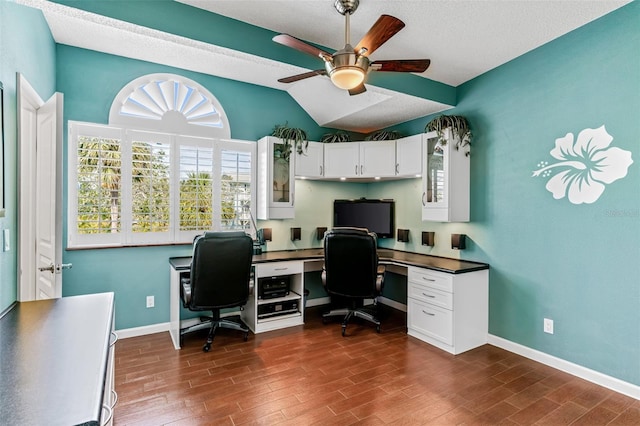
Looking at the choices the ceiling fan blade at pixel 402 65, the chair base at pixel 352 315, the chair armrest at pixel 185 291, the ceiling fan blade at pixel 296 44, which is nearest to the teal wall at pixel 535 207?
the chair armrest at pixel 185 291

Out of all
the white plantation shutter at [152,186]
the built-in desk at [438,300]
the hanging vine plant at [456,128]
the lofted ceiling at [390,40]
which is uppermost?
the lofted ceiling at [390,40]

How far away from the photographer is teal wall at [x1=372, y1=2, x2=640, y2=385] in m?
2.45

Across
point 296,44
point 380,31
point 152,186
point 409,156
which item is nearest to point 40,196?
point 152,186

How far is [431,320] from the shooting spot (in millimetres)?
3346

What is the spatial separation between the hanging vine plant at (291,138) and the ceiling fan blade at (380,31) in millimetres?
2005

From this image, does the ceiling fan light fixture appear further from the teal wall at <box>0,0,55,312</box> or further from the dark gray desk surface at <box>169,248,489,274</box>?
the dark gray desk surface at <box>169,248,489,274</box>

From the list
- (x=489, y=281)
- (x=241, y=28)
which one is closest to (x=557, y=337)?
(x=489, y=281)

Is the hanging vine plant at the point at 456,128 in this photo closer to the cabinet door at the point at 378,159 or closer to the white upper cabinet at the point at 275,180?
the cabinet door at the point at 378,159

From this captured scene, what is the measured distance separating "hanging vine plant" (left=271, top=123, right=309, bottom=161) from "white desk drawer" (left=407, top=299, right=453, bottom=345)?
2267 mm

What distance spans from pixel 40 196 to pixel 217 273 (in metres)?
1.46

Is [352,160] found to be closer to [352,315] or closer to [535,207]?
[352,315]

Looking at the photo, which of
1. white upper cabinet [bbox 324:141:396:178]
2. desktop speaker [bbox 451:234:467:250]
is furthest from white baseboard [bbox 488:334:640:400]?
white upper cabinet [bbox 324:141:396:178]

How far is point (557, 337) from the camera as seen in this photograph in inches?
112

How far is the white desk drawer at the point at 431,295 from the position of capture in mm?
3180
